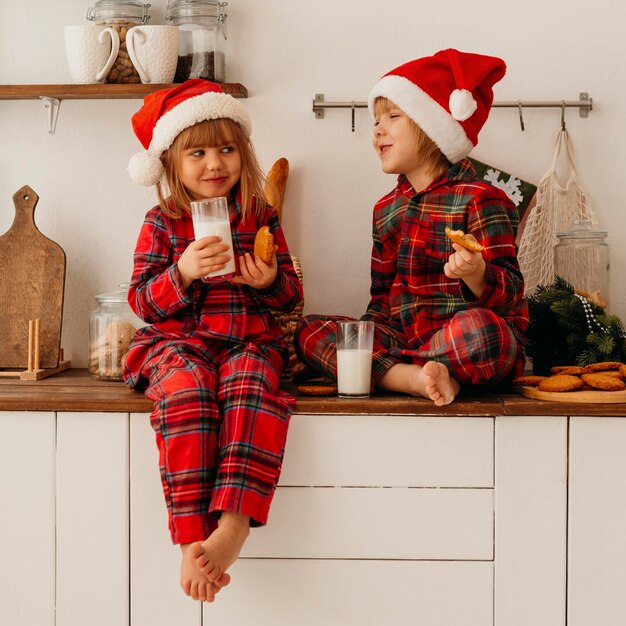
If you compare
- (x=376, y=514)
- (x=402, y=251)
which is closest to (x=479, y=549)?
(x=376, y=514)

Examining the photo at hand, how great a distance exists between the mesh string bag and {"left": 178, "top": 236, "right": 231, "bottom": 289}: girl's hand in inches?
28.0

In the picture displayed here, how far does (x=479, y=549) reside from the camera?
4.92 ft

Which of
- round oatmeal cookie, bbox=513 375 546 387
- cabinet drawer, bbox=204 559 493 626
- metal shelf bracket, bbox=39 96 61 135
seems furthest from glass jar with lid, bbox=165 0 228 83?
cabinet drawer, bbox=204 559 493 626

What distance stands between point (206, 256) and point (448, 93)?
1.84 feet

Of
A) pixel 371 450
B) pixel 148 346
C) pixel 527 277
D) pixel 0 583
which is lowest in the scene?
pixel 0 583

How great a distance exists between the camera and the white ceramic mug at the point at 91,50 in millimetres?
1829

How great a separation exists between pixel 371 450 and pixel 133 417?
0.40 metres

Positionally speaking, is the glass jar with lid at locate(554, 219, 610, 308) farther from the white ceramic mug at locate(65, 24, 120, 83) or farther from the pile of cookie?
the white ceramic mug at locate(65, 24, 120, 83)

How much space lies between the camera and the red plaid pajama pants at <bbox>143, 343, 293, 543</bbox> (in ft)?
4.55

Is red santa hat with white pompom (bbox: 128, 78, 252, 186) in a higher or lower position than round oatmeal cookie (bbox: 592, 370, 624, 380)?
higher

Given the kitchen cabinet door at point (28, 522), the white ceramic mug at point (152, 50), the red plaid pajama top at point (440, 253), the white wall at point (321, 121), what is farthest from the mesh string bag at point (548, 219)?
the kitchen cabinet door at point (28, 522)

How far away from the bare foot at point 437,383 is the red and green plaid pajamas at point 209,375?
0.23 meters

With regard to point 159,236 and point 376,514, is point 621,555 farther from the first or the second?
point 159,236

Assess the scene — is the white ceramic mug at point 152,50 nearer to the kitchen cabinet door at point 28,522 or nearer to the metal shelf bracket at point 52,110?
the metal shelf bracket at point 52,110
